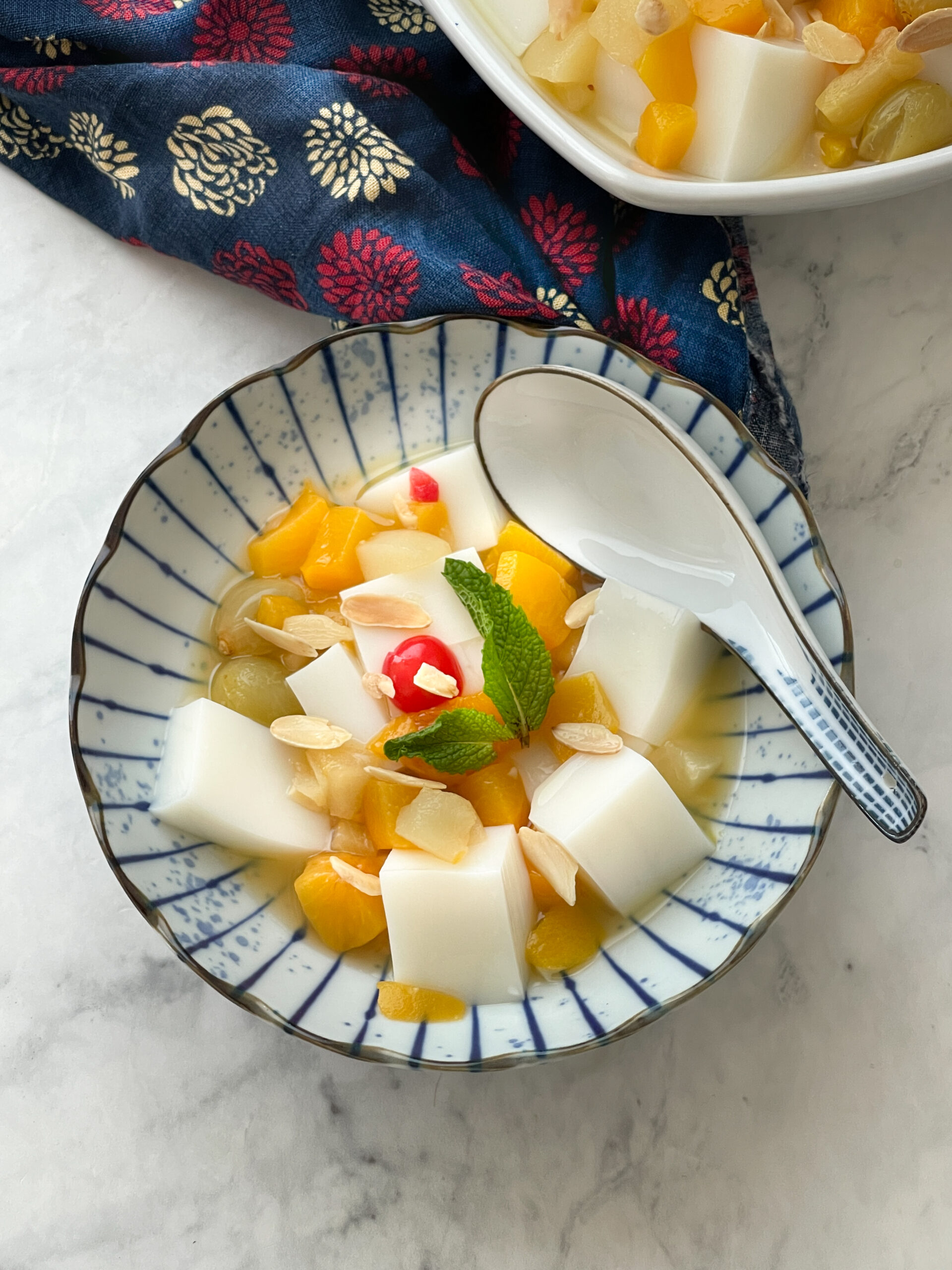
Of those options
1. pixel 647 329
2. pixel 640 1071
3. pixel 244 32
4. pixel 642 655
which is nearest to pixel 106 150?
pixel 244 32

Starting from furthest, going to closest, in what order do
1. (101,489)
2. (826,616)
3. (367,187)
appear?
(101,489) → (367,187) → (826,616)

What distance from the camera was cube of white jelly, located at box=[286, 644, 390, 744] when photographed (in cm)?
138

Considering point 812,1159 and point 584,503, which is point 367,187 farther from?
point 812,1159

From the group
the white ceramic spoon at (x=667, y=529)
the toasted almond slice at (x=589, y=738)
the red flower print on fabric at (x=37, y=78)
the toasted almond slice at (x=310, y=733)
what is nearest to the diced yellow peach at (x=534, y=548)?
the white ceramic spoon at (x=667, y=529)

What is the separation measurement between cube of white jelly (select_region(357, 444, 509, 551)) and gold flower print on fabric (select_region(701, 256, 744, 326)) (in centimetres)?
40

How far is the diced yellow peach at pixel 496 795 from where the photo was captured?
4.41 feet

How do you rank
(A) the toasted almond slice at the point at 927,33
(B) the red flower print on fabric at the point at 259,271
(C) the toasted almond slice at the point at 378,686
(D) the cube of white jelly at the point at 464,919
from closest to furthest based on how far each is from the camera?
(A) the toasted almond slice at the point at 927,33 < (D) the cube of white jelly at the point at 464,919 < (C) the toasted almond slice at the point at 378,686 < (B) the red flower print on fabric at the point at 259,271

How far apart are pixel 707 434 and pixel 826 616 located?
30 cm

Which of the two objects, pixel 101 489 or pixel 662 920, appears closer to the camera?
pixel 662 920

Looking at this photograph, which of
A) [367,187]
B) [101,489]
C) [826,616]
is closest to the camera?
[826,616]

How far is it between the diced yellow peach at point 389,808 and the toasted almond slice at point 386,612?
0.73 feet

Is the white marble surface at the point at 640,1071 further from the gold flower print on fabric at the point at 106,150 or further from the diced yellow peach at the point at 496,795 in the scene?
the gold flower print on fabric at the point at 106,150

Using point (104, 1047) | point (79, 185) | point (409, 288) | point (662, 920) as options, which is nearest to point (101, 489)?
point (79, 185)

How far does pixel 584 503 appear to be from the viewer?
4.70 ft
